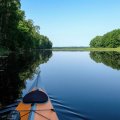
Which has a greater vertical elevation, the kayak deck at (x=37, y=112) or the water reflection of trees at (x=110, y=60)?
the kayak deck at (x=37, y=112)

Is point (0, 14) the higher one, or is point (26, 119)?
point (0, 14)

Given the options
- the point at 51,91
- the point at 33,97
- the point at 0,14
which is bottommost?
the point at 51,91

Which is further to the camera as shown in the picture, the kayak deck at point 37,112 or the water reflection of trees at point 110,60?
the water reflection of trees at point 110,60

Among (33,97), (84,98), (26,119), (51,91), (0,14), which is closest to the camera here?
(26,119)

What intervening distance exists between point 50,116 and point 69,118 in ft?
7.78

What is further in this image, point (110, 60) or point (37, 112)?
point (110, 60)

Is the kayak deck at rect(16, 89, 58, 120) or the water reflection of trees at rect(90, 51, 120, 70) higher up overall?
the kayak deck at rect(16, 89, 58, 120)

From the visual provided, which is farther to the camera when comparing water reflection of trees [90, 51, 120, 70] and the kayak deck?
water reflection of trees [90, 51, 120, 70]

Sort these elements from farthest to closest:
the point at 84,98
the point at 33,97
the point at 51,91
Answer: the point at 51,91 → the point at 84,98 → the point at 33,97

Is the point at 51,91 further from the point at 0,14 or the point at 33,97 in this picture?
the point at 0,14

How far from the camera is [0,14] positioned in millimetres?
70875

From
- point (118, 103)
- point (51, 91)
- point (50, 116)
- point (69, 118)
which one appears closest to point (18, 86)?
point (51, 91)

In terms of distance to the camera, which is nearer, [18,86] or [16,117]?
[16,117]

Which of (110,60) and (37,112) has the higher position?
(37,112)
